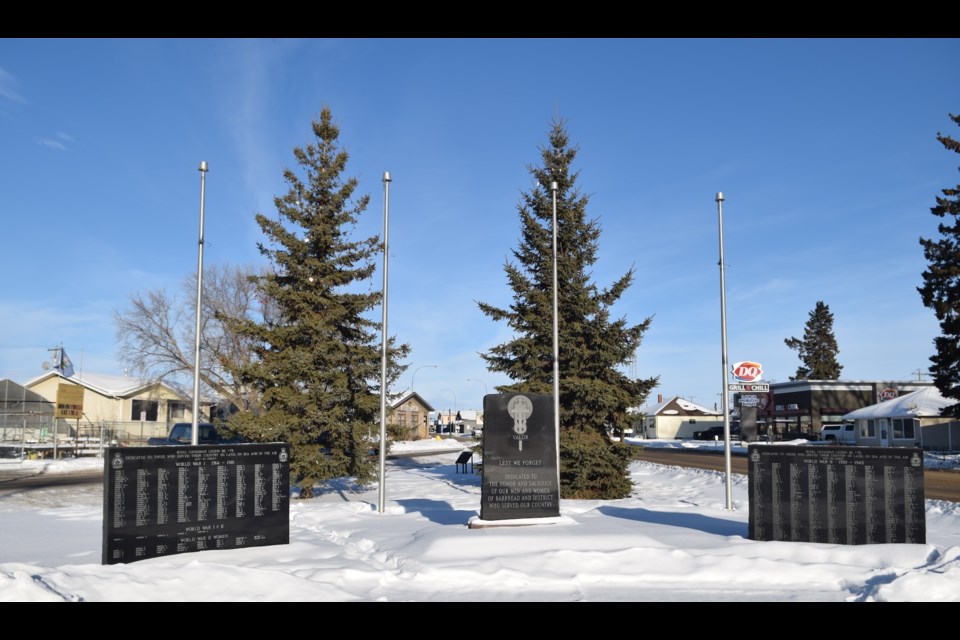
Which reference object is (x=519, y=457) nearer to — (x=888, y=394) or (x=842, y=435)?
(x=842, y=435)

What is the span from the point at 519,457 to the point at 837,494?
5.04 meters

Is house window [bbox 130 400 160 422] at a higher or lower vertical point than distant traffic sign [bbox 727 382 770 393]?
lower

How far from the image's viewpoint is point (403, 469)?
35.0 meters

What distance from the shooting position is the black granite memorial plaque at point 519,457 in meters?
13.0

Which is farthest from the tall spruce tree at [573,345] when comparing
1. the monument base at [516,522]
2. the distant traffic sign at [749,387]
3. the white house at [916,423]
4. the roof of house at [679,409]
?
the roof of house at [679,409]

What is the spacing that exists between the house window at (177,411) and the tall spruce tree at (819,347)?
73.7 metres

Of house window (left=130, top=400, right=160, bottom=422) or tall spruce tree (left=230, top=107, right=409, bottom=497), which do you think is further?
house window (left=130, top=400, right=160, bottom=422)

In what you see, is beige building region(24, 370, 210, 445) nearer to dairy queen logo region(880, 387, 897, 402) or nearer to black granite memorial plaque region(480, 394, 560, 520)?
black granite memorial plaque region(480, 394, 560, 520)

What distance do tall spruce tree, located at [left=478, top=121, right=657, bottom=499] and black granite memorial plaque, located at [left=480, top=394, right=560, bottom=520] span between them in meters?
7.80

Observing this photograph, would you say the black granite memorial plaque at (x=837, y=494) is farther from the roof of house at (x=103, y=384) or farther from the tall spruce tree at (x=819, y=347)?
the tall spruce tree at (x=819, y=347)

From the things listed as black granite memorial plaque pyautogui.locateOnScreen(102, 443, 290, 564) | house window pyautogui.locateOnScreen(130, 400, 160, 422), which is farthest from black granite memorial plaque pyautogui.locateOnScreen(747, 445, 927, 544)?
house window pyautogui.locateOnScreen(130, 400, 160, 422)

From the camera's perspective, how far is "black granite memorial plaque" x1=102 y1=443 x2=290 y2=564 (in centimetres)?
1034

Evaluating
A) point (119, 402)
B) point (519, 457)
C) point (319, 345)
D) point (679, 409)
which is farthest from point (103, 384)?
point (679, 409)

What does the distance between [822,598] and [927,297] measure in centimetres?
3169
